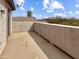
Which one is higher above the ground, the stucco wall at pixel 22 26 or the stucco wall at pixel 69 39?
the stucco wall at pixel 69 39

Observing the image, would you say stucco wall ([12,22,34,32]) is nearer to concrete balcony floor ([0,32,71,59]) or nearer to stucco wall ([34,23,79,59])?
concrete balcony floor ([0,32,71,59])

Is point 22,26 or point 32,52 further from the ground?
point 22,26

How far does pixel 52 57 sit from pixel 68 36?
0.94 metres

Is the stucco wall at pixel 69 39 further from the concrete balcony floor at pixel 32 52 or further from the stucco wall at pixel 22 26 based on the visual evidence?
the stucco wall at pixel 22 26

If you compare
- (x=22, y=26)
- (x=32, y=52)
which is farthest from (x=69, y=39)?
(x=22, y=26)

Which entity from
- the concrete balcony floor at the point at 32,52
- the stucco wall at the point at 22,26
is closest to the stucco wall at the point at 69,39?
the concrete balcony floor at the point at 32,52

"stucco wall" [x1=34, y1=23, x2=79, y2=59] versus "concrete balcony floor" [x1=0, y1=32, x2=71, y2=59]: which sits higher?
"stucco wall" [x1=34, y1=23, x2=79, y2=59]

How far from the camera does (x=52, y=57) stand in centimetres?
501

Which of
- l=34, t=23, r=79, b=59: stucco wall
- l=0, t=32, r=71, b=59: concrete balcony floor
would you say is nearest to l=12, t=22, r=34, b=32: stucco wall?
l=0, t=32, r=71, b=59: concrete balcony floor

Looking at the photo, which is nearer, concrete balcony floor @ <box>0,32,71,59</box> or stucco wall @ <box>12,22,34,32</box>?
concrete balcony floor @ <box>0,32,71,59</box>

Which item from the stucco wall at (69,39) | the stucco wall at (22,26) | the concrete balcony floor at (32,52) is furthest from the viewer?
the stucco wall at (22,26)

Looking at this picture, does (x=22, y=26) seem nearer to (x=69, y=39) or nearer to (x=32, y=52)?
(x=32, y=52)

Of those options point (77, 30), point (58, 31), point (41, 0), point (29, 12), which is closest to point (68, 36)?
point (77, 30)

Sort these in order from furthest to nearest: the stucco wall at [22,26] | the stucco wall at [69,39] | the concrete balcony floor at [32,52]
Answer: the stucco wall at [22,26], the concrete balcony floor at [32,52], the stucco wall at [69,39]
